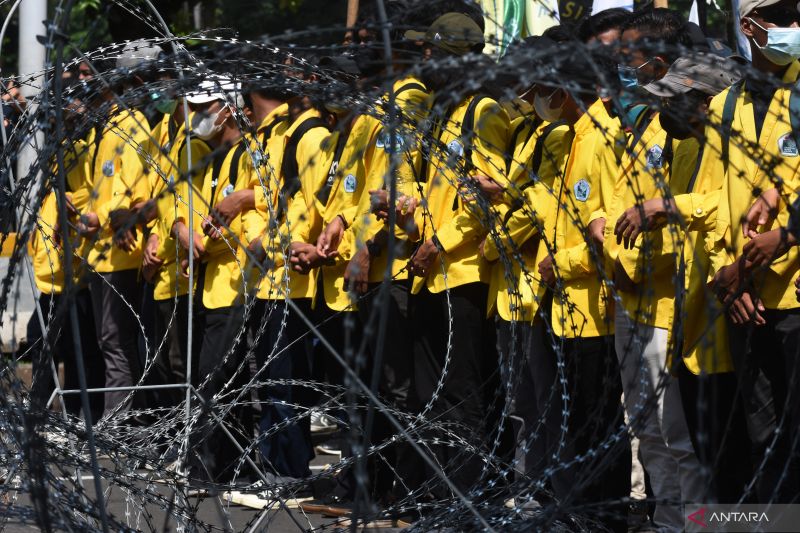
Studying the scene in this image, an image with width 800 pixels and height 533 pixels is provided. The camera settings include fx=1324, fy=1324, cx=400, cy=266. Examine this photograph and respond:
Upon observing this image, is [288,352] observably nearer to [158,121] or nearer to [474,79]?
[158,121]

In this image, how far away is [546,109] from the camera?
5617 mm

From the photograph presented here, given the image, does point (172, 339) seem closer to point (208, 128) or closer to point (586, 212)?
point (208, 128)

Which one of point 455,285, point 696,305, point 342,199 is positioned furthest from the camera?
point 342,199

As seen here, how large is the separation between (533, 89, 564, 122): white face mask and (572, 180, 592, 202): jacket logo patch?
14.8 inches

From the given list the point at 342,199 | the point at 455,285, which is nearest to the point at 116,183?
the point at 342,199

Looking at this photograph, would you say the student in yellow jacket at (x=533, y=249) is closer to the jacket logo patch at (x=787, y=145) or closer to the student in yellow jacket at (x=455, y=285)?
the student in yellow jacket at (x=455, y=285)

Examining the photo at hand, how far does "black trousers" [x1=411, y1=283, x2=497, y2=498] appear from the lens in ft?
19.4

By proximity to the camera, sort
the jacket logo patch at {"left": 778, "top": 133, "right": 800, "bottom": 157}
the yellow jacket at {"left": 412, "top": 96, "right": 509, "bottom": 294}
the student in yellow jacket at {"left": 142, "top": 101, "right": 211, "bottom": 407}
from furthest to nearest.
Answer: the student in yellow jacket at {"left": 142, "top": 101, "right": 211, "bottom": 407} < the yellow jacket at {"left": 412, "top": 96, "right": 509, "bottom": 294} < the jacket logo patch at {"left": 778, "top": 133, "right": 800, "bottom": 157}

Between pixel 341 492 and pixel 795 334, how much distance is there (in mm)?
3034

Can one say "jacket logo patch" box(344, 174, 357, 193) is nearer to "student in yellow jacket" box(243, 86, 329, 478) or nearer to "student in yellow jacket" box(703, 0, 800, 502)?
"student in yellow jacket" box(243, 86, 329, 478)

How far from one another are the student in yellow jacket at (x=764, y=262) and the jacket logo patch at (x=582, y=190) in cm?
84

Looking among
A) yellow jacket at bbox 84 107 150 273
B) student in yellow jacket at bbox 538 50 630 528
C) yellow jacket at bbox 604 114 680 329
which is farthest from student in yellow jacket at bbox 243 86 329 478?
yellow jacket at bbox 604 114 680 329

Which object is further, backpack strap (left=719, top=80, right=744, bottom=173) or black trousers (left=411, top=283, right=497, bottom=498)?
black trousers (left=411, top=283, right=497, bottom=498)

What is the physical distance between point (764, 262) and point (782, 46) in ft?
2.43
